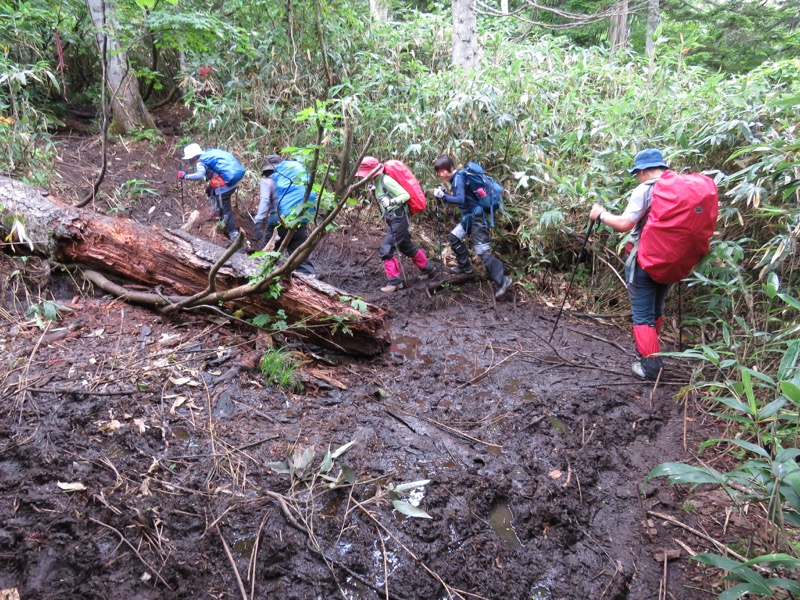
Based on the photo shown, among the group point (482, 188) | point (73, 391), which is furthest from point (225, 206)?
point (73, 391)

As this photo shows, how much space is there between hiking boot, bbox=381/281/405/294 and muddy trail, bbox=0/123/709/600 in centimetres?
189

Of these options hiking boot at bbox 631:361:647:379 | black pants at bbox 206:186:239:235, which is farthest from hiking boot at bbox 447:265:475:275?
black pants at bbox 206:186:239:235

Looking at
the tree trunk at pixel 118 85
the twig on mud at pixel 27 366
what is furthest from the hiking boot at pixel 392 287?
the tree trunk at pixel 118 85

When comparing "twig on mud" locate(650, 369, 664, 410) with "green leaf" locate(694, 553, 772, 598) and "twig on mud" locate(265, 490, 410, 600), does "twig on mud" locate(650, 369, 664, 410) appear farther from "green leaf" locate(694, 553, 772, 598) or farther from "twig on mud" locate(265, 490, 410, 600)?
"twig on mud" locate(265, 490, 410, 600)

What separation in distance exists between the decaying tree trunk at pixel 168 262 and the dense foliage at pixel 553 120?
1466mm

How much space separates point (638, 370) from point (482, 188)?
284cm

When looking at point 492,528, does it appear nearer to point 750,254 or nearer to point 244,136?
point 750,254

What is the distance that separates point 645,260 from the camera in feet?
12.5

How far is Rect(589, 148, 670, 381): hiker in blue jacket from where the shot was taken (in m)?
3.84

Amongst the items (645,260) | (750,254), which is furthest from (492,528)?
(750,254)

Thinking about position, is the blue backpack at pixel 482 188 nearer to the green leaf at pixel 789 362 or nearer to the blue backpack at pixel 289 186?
the blue backpack at pixel 289 186

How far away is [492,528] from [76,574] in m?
2.00

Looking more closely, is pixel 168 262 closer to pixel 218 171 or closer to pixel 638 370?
pixel 218 171

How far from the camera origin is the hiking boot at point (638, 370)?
163 inches
